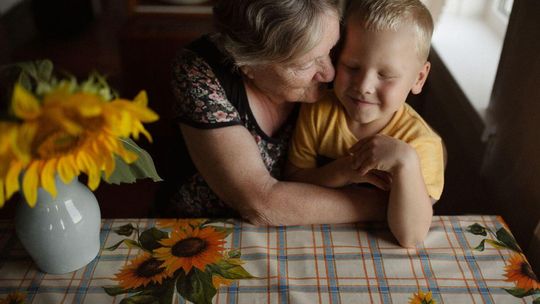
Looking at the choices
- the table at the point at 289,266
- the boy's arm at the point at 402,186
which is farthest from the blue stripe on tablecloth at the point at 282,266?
the boy's arm at the point at 402,186

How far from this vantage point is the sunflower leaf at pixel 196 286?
0.93 m

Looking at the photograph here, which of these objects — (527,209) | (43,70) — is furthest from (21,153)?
(527,209)

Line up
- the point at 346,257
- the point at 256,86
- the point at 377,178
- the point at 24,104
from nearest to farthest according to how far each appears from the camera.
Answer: the point at 24,104, the point at 346,257, the point at 377,178, the point at 256,86

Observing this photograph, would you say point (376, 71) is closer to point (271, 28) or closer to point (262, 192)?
point (271, 28)

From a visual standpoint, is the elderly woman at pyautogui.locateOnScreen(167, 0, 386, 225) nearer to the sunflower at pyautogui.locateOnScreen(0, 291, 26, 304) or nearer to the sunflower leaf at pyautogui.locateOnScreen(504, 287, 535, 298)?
the sunflower leaf at pyautogui.locateOnScreen(504, 287, 535, 298)

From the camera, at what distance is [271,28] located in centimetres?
107

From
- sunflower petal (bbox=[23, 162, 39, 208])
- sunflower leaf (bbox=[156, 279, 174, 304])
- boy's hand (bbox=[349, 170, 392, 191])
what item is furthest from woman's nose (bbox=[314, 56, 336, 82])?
sunflower petal (bbox=[23, 162, 39, 208])

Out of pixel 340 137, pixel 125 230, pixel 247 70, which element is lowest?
pixel 125 230

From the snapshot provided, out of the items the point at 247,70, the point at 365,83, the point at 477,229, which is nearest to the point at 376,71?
the point at 365,83

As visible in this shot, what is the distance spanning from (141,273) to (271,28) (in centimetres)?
55

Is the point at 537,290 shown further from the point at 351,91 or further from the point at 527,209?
the point at 351,91

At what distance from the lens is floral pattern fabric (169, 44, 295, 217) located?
1.14 m

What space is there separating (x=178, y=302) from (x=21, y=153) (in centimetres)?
41

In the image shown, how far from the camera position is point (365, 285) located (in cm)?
95
